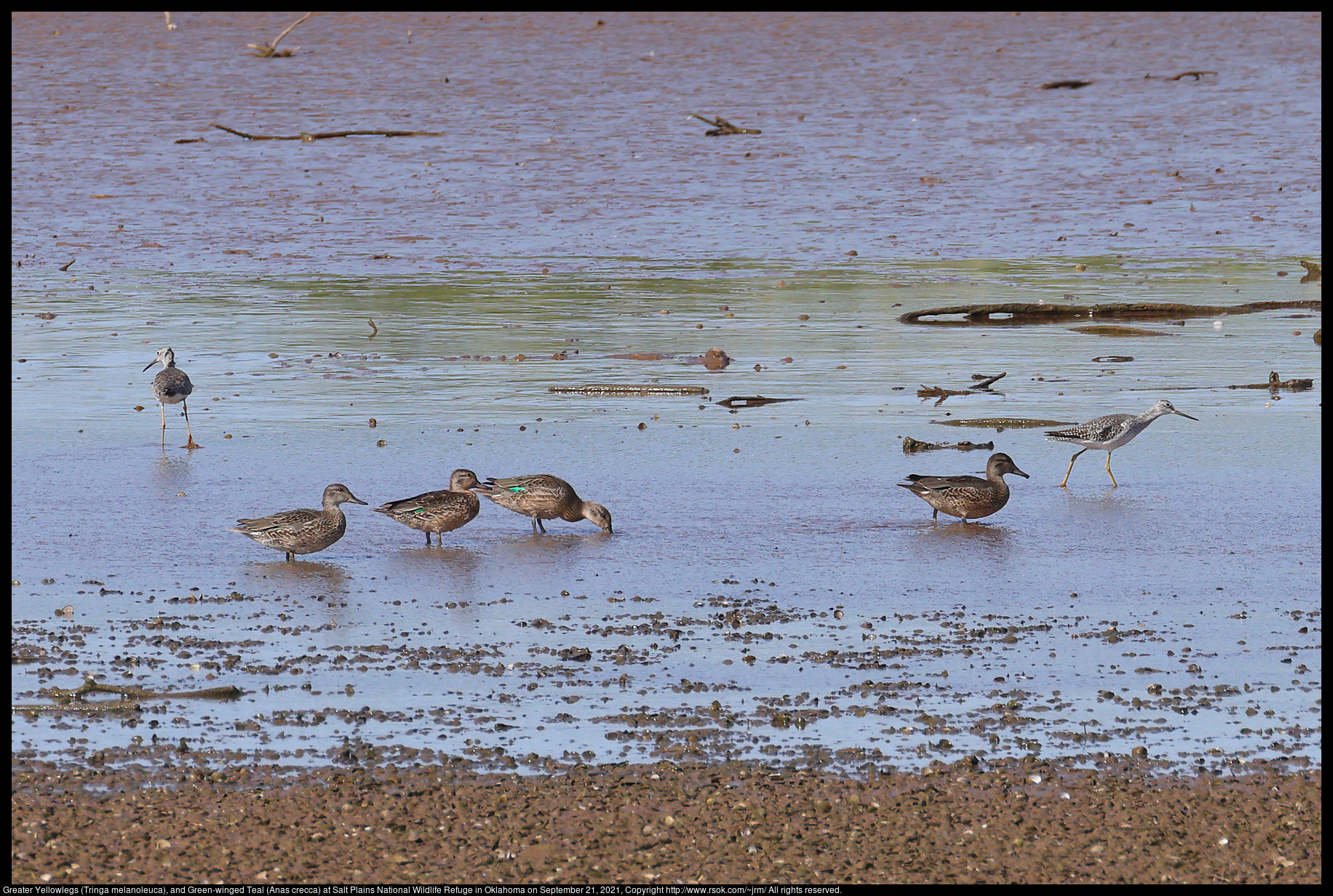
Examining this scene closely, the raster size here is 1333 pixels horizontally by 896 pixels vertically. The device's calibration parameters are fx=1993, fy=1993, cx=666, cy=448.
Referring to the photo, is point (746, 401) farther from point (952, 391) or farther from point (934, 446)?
point (934, 446)

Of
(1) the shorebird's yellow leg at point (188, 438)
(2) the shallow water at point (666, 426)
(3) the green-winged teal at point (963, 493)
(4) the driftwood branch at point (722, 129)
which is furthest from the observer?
(4) the driftwood branch at point (722, 129)

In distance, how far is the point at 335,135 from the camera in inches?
1232

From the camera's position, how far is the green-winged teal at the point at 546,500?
1103 centimetres

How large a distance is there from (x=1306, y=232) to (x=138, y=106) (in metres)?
20.9

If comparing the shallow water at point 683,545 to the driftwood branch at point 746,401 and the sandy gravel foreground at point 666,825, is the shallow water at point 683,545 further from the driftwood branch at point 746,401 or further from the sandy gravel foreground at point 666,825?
the sandy gravel foreground at point 666,825

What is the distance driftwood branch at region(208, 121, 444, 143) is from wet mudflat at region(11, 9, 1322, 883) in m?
1.94

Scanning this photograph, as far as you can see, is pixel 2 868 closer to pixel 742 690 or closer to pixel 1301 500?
pixel 742 690

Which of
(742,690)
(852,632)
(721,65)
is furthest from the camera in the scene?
(721,65)

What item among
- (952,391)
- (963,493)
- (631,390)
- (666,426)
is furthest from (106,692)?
(952,391)

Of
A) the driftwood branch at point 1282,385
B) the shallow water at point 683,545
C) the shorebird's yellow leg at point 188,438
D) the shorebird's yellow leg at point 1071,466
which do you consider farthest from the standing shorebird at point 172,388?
the driftwood branch at point 1282,385

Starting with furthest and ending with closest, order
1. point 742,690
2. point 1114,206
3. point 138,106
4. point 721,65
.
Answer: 1. point 721,65
2. point 138,106
3. point 1114,206
4. point 742,690

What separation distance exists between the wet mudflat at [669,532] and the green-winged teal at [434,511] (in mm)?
136

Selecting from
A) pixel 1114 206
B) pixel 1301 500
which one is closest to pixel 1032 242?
pixel 1114 206

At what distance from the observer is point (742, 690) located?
26.1 feet
